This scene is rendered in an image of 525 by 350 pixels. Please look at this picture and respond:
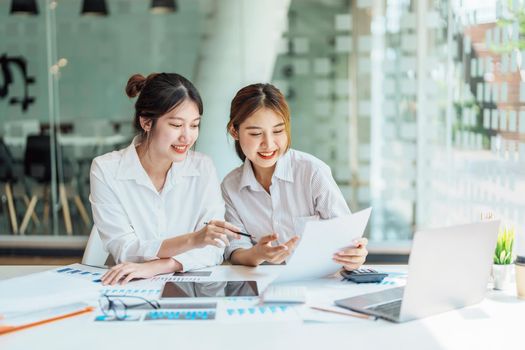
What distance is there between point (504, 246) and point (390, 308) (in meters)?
0.45

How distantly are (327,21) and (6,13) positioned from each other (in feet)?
8.90

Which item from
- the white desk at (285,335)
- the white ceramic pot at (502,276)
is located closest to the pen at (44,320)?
the white desk at (285,335)

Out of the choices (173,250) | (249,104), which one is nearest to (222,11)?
(249,104)

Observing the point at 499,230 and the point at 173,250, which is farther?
the point at 173,250

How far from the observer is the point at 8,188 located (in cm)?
587

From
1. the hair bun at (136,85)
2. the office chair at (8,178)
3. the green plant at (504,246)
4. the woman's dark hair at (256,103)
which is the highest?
the hair bun at (136,85)

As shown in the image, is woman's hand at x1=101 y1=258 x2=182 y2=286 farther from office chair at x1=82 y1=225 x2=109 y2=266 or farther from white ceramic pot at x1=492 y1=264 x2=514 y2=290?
white ceramic pot at x1=492 y1=264 x2=514 y2=290

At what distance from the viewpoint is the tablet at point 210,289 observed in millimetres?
1869

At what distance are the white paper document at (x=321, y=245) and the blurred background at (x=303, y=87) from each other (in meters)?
3.41

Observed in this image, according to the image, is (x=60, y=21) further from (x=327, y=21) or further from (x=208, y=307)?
(x=208, y=307)

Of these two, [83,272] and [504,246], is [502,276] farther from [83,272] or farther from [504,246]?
[83,272]

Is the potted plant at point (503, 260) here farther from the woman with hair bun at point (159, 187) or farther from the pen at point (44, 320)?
the pen at point (44, 320)

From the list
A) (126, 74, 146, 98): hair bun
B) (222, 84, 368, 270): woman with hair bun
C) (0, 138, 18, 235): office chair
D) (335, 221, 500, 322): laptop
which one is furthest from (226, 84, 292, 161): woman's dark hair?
(0, 138, 18, 235): office chair

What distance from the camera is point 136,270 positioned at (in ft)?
6.80
